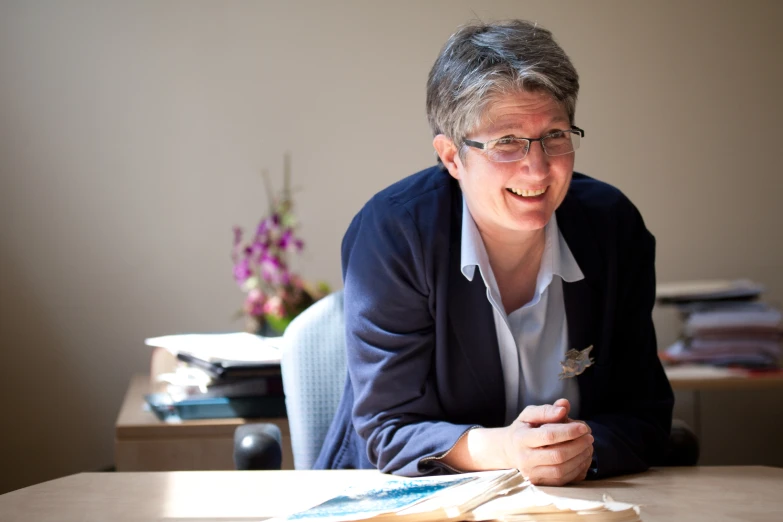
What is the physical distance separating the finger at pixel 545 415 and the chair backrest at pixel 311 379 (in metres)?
0.55

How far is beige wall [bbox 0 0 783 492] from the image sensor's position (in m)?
3.09

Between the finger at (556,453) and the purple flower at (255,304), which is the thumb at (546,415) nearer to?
the finger at (556,453)

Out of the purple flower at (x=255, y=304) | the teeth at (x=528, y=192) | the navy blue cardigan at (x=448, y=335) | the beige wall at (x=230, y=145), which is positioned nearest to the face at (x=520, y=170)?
the teeth at (x=528, y=192)

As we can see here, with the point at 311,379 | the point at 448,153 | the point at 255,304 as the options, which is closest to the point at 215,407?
the point at 255,304

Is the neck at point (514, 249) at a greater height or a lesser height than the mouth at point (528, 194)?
lesser

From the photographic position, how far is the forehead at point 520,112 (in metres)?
1.48

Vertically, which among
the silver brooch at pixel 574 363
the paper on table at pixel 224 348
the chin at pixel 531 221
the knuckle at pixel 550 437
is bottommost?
the paper on table at pixel 224 348

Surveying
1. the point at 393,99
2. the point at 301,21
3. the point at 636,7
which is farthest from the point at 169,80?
the point at 636,7

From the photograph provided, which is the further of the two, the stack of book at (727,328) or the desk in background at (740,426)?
the desk in background at (740,426)

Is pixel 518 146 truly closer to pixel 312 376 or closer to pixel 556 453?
pixel 556 453

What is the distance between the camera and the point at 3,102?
3047 mm

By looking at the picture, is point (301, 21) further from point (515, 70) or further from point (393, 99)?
point (515, 70)

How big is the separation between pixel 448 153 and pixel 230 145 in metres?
1.70

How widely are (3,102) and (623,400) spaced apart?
2324 millimetres
